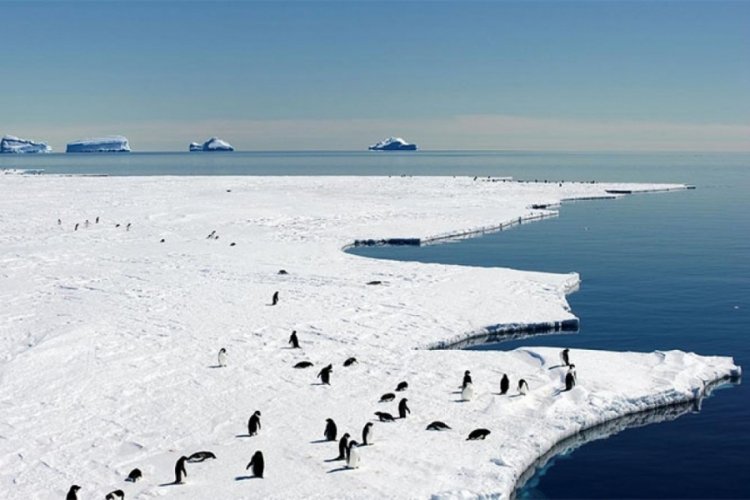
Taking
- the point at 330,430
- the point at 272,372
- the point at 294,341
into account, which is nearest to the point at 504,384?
the point at 330,430

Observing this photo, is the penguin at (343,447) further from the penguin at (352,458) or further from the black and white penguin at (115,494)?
the black and white penguin at (115,494)

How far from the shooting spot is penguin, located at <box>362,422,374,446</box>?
15180 millimetres

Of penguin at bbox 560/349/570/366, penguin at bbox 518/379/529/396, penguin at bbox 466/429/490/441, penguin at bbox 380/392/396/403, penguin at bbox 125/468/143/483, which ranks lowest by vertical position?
penguin at bbox 125/468/143/483

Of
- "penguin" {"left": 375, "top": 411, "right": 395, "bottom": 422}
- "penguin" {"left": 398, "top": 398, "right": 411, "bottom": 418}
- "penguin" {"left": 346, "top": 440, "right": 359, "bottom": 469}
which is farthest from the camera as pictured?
"penguin" {"left": 398, "top": 398, "right": 411, "bottom": 418}

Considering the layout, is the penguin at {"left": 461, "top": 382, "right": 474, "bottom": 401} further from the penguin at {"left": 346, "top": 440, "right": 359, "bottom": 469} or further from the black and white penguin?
the black and white penguin

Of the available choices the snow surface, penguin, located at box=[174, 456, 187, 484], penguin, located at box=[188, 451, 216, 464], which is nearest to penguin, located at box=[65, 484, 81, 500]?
the snow surface

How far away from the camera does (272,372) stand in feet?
65.1

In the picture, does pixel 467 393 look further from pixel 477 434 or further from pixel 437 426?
pixel 477 434

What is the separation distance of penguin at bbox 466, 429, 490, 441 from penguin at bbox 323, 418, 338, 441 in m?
2.78

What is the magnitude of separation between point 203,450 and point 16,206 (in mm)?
50072

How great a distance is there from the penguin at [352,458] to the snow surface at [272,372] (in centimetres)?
17

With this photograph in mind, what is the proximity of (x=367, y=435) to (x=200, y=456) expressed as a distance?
327 cm

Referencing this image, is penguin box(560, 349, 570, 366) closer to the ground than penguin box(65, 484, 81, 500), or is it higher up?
higher up

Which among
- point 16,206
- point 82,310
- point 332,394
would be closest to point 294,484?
point 332,394
